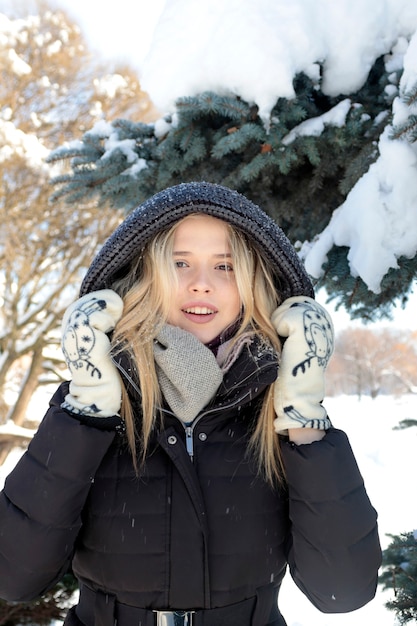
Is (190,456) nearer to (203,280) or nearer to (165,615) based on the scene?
(165,615)

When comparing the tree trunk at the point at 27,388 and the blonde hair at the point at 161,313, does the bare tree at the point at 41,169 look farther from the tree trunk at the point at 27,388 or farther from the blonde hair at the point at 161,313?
the blonde hair at the point at 161,313

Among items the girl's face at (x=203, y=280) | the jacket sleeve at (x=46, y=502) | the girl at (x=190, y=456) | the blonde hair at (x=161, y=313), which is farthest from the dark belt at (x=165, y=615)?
the girl's face at (x=203, y=280)

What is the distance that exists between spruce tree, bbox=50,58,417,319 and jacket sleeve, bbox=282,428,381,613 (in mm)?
900

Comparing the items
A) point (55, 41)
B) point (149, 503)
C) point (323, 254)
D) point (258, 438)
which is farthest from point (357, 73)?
point (55, 41)

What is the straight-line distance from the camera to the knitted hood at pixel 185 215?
1495 mm

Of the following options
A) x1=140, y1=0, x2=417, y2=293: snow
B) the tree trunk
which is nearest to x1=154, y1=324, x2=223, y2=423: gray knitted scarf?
x1=140, y1=0, x2=417, y2=293: snow

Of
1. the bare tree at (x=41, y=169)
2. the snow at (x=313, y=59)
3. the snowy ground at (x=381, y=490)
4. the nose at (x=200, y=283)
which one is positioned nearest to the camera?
the nose at (x=200, y=283)

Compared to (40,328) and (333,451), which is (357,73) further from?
(40,328)

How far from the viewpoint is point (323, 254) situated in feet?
6.84

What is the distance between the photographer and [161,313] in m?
1.52

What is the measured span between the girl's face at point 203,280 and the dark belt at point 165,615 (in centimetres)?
68

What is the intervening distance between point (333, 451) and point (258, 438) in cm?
21

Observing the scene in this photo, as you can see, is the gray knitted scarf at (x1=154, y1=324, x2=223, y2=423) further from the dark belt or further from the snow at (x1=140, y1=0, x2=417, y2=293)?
the snow at (x1=140, y1=0, x2=417, y2=293)

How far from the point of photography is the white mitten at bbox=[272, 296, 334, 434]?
1.35 m
